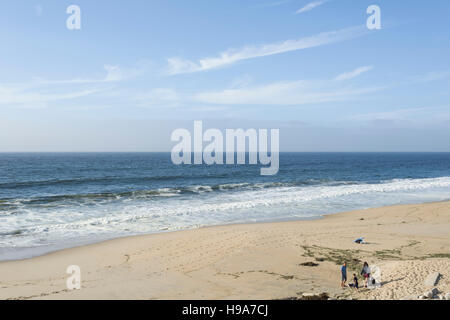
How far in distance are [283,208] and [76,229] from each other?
16179mm

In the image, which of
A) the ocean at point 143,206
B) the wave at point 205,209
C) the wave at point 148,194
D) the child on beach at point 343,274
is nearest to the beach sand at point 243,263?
the child on beach at point 343,274

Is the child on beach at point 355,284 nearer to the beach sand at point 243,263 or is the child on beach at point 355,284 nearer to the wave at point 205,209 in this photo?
the beach sand at point 243,263

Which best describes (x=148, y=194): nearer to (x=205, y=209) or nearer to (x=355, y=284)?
(x=205, y=209)

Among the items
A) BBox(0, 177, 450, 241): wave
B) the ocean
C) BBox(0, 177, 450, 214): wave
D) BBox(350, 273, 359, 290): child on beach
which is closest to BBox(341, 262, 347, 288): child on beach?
BBox(350, 273, 359, 290): child on beach

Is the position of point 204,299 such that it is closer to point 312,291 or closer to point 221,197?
point 312,291

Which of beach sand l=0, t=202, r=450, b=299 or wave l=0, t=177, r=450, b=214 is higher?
wave l=0, t=177, r=450, b=214

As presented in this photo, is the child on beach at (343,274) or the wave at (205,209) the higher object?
the child on beach at (343,274)

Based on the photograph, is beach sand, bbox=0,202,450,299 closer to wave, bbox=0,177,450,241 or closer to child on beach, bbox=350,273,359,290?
child on beach, bbox=350,273,359,290

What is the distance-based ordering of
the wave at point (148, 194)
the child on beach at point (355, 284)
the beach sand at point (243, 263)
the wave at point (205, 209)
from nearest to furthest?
the child on beach at point (355, 284) → the beach sand at point (243, 263) → the wave at point (205, 209) → the wave at point (148, 194)

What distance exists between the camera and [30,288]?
36.6 ft

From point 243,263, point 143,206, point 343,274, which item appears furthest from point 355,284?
point 143,206

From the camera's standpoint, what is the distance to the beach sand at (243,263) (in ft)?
34.8

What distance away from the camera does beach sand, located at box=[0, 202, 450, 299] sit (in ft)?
34.8

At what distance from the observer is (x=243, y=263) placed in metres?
13.7
